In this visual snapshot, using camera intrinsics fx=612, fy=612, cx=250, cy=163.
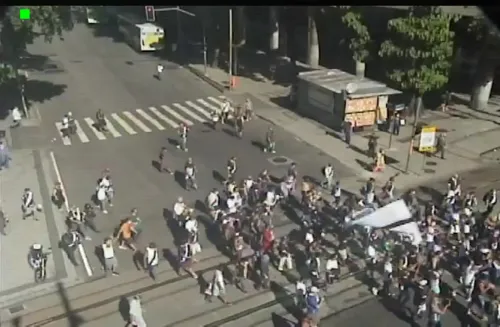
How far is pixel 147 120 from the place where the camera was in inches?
647

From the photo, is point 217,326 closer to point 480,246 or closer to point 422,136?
point 480,246

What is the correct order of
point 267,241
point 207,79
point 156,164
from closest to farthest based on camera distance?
point 267,241, point 156,164, point 207,79

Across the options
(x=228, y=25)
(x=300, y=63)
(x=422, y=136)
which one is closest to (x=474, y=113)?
(x=422, y=136)

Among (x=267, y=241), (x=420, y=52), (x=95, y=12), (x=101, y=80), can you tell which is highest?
(x=95, y=12)

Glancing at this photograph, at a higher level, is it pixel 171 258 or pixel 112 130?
pixel 112 130

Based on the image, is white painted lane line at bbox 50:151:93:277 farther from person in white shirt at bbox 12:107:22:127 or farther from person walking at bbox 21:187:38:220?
person in white shirt at bbox 12:107:22:127

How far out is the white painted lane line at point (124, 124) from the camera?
15.9 metres

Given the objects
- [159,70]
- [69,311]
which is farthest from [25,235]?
[159,70]

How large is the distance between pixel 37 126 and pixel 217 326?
903 cm

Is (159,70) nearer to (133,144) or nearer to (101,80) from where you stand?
(101,80)

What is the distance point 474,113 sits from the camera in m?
18.7

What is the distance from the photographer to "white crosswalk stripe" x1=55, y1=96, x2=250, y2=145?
15655 mm

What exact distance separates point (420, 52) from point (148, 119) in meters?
A: 7.44

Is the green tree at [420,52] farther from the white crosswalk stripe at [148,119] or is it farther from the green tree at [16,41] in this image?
the green tree at [16,41]
